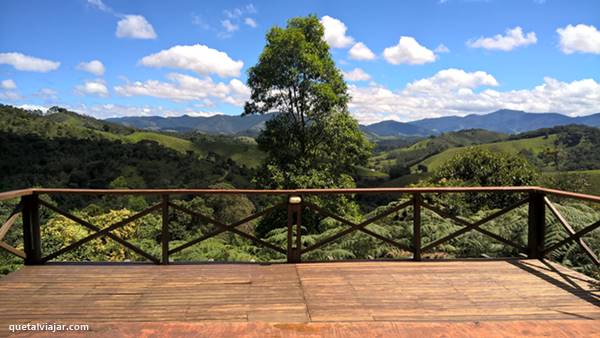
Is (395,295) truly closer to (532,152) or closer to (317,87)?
(317,87)

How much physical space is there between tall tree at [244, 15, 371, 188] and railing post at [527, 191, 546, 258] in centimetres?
743

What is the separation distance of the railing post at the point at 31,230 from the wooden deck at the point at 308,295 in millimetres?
163

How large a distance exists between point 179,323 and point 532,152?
107 m

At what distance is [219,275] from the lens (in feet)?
15.1

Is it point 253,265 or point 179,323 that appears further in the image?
point 253,265

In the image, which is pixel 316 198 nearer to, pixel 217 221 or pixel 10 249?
pixel 217 221

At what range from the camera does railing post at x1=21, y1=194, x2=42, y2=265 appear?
16.2ft

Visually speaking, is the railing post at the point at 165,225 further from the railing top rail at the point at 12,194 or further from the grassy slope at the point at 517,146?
the grassy slope at the point at 517,146

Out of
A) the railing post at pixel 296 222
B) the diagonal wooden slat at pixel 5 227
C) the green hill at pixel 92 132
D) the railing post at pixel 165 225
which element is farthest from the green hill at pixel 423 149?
the diagonal wooden slat at pixel 5 227

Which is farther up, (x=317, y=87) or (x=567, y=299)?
(x=317, y=87)

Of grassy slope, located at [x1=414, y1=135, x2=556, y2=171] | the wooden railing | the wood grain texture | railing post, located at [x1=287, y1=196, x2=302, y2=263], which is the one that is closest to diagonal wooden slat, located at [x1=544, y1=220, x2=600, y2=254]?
the wooden railing

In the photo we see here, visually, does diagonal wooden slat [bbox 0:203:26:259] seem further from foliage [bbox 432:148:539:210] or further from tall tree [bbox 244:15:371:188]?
foliage [bbox 432:148:539:210]

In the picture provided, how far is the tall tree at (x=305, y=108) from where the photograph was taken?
12.7m

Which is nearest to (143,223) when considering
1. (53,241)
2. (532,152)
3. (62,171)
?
(53,241)
